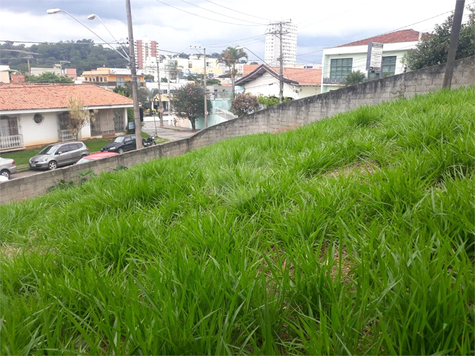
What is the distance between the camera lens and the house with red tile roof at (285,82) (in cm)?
2931

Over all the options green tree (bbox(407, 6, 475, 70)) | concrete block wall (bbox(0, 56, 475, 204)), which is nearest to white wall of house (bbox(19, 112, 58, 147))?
concrete block wall (bbox(0, 56, 475, 204))

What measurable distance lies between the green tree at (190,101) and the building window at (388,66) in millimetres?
16161

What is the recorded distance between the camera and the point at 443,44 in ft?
41.2

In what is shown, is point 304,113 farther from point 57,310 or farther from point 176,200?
point 57,310

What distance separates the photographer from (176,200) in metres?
3.02

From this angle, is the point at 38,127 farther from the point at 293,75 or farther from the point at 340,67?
the point at 293,75

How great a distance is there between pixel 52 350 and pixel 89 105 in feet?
71.4

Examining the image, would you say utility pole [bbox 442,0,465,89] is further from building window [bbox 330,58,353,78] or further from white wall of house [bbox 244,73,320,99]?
white wall of house [bbox 244,73,320,99]

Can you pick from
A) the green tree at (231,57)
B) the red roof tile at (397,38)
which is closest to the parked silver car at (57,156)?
the red roof tile at (397,38)

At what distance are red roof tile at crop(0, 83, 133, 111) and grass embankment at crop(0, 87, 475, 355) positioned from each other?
16.9 m

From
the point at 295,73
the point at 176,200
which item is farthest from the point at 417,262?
the point at 295,73

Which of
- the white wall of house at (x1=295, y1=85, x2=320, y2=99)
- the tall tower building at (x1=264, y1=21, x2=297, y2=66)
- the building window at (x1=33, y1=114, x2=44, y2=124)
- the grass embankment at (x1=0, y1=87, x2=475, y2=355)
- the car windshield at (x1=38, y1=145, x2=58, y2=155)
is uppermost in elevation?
the tall tower building at (x1=264, y1=21, x2=297, y2=66)

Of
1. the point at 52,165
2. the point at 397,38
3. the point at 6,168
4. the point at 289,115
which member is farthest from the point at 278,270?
the point at 397,38

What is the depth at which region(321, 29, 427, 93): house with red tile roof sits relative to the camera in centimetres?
2236
